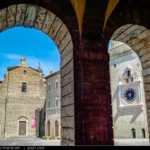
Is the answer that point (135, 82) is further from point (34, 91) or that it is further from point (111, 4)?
point (34, 91)

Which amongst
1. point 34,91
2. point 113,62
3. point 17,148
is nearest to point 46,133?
point 34,91

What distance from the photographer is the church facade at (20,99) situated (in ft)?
84.3

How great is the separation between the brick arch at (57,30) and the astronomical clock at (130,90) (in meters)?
13.2

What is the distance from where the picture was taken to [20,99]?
2742 cm

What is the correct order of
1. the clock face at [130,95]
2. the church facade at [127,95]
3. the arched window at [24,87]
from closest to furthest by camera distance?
the church facade at [127,95] → the clock face at [130,95] → the arched window at [24,87]

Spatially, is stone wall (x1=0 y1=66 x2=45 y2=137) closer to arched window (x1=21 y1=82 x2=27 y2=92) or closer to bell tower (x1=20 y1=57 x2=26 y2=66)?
arched window (x1=21 y1=82 x2=27 y2=92)

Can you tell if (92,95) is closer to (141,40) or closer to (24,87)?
(141,40)

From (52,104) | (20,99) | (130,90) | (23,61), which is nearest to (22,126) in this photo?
(20,99)

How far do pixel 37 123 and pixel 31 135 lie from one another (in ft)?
5.30

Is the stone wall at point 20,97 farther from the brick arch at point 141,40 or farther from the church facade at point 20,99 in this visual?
the brick arch at point 141,40

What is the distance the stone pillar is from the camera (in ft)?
10.9

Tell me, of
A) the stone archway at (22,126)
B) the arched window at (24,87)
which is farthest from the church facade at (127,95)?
the arched window at (24,87)

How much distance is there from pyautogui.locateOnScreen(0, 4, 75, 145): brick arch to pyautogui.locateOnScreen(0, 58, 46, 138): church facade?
23.2m

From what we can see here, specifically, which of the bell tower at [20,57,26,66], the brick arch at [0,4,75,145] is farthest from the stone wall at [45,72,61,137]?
the brick arch at [0,4,75,145]
